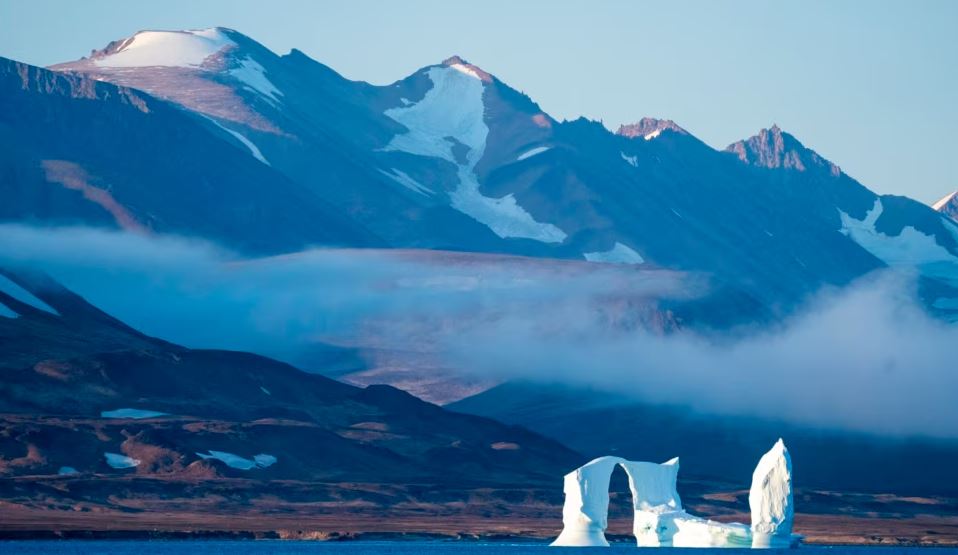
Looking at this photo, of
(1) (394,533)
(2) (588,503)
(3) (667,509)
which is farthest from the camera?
(1) (394,533)

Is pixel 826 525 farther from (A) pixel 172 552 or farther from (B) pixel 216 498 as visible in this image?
(A) pixel 172 552

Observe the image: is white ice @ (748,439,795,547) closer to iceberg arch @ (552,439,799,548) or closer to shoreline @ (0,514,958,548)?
iceberg arch @ (552,439,799,548)

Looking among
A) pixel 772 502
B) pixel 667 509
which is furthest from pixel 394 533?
pixel 772 502

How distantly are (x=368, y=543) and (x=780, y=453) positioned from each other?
40140 millimetres

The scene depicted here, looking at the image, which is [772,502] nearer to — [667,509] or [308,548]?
[667,509]

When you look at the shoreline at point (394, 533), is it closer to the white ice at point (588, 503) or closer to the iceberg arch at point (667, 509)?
the white ice at point (588, 503)

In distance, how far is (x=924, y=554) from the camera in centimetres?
15125

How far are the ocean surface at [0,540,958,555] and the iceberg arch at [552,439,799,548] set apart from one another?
60.9 inches

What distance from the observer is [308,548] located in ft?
461

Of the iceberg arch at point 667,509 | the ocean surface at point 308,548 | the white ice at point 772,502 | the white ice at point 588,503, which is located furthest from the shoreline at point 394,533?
the white ice at point 772,502

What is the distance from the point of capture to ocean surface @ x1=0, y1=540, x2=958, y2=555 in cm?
12950

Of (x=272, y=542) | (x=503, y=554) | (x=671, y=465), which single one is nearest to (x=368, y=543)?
(x=272, y=542)

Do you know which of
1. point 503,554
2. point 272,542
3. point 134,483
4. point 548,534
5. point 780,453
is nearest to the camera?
point 780,453

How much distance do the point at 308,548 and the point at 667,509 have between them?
Answer: 26.1m
